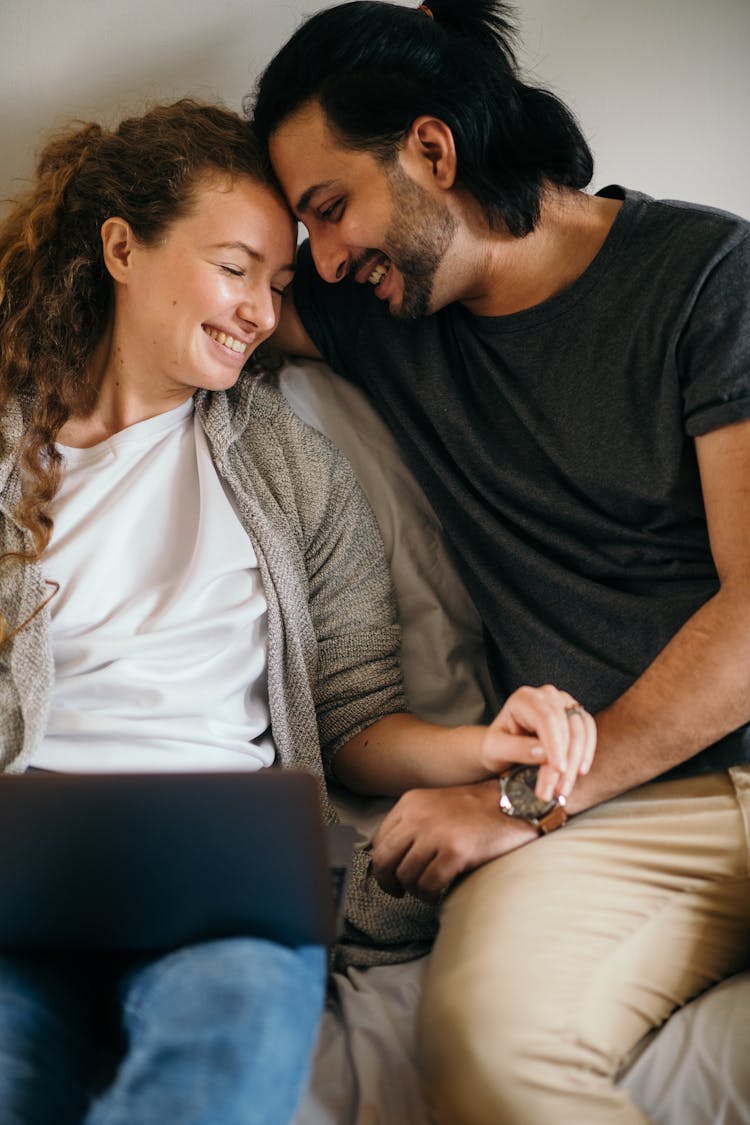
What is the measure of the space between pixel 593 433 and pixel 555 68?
753 millimetres

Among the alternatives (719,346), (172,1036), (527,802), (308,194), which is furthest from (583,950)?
(308,194)

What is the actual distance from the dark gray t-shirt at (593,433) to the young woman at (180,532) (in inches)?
6.3

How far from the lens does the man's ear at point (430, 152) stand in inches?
54.0

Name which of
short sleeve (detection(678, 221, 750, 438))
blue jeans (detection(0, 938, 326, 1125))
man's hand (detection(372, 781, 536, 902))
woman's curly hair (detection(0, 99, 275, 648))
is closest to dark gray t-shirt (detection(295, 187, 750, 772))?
short sleeve (detection(678, 221, 750, 438))

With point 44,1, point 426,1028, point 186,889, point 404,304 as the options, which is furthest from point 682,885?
point 44,1

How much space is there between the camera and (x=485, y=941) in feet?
3.67

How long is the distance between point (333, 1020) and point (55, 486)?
29.3 inches

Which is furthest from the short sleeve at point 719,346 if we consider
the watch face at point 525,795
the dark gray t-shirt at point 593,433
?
the watch face at point 525,795

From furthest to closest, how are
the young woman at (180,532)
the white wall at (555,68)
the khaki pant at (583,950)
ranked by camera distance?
the white wall at (555,68), the young woman at (180,532), the khaki pant at (583,950)

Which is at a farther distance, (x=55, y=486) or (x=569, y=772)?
(x=55, y=486)

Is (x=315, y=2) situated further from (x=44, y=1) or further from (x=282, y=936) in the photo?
(x=282, y=936)

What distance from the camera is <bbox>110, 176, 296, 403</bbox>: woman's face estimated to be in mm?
1352

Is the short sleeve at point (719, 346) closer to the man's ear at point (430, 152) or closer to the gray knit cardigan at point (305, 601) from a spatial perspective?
the man's ear at point (430, 152)

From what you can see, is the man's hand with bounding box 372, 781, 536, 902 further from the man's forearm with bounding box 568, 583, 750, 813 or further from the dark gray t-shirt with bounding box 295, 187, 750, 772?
the dark gray t-shirt with bounding box 295, 187, 750, 772
